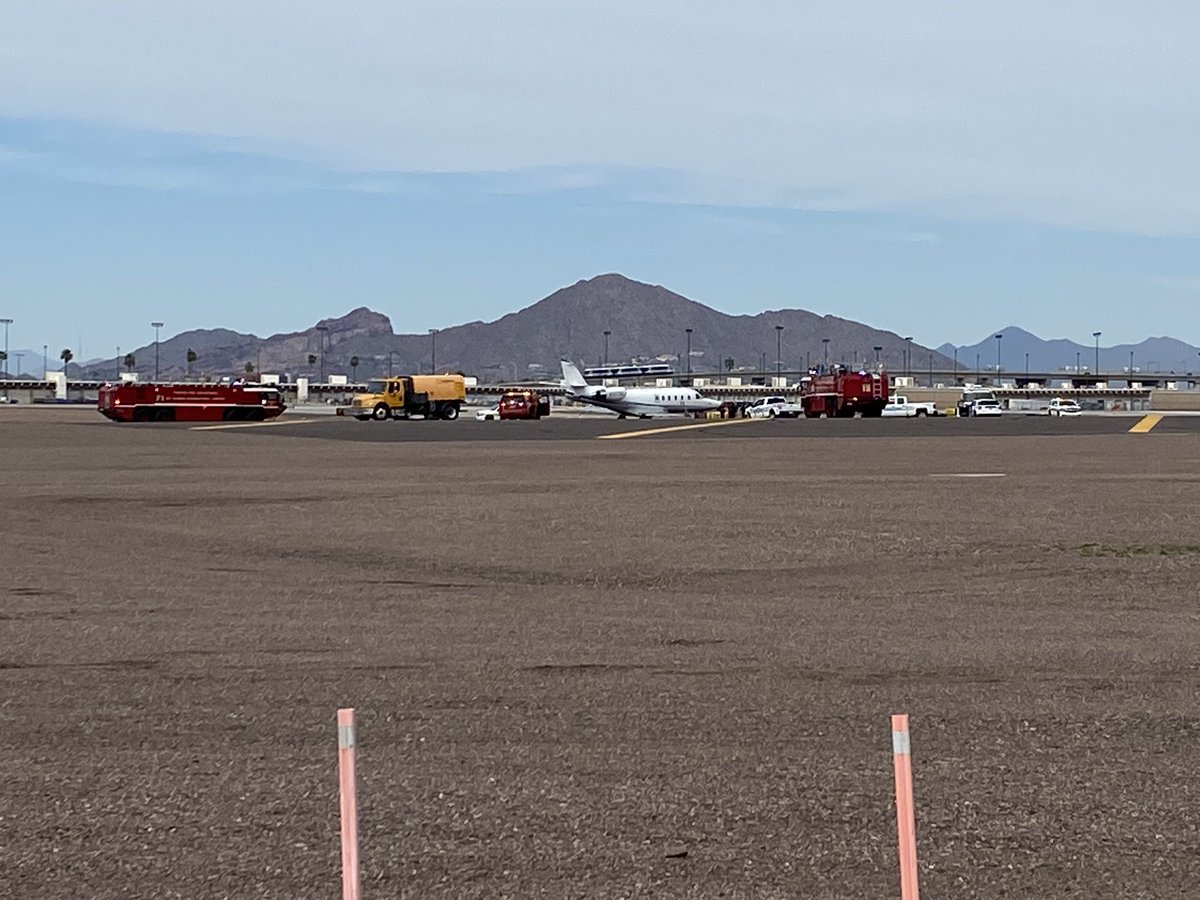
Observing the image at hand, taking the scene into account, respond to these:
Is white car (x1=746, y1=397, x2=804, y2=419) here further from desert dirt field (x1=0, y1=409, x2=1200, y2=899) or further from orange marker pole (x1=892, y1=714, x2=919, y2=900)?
orange marker pole (x1=892, y1=714, x2=919, y2=900)

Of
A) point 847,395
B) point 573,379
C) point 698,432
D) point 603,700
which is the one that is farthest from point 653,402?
point 603,700

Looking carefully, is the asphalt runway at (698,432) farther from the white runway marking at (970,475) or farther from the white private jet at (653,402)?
the white private jet at (653,402)

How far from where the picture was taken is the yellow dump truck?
92.5m

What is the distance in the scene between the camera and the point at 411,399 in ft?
307

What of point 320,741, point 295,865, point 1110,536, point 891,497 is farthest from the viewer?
point 891,497

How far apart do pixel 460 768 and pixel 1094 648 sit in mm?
6129

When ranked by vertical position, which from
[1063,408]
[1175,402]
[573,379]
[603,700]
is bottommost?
[1175,402]

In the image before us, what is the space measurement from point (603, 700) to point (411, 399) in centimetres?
8398

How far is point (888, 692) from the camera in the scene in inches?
424

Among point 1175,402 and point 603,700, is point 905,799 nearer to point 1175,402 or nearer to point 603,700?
point 603,700

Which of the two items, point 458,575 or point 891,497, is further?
point 891,497

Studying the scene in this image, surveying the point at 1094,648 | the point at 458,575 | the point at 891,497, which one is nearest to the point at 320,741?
the point at 1094,648

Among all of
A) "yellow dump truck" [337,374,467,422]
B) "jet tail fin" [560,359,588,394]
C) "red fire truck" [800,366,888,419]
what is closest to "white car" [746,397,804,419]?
"red fire truck" [800,366,888,419]

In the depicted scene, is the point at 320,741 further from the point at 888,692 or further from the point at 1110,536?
the point at 1110,536
